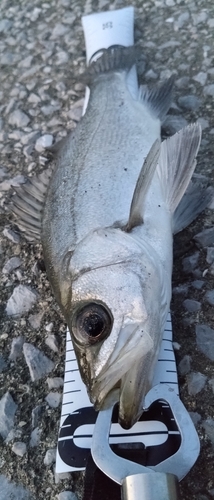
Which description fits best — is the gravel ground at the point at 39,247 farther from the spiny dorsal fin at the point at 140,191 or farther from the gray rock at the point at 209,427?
the spiny dorsal fin at the point at 140,191

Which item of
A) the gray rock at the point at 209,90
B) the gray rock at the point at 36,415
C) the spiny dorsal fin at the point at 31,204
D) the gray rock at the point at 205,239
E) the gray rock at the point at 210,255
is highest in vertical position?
the gray rock at the point at 209,90

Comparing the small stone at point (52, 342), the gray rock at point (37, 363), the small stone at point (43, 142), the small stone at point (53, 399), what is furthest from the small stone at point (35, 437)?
the small stone at point (43, 142)

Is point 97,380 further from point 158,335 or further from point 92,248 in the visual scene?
point 92,248

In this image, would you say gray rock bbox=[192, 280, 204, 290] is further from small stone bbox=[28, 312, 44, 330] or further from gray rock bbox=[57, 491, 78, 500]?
gray rock bbox=[57, 491, 78, 500]

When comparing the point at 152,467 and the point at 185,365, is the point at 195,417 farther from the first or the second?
the point at 152,467

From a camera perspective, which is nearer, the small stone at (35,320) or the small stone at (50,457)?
the small stone at (50,457)

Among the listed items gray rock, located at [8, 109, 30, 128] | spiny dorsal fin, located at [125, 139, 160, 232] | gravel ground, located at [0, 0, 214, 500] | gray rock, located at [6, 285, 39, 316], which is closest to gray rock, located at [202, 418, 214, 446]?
gravel ground, located at [0, 0, 214, 500]

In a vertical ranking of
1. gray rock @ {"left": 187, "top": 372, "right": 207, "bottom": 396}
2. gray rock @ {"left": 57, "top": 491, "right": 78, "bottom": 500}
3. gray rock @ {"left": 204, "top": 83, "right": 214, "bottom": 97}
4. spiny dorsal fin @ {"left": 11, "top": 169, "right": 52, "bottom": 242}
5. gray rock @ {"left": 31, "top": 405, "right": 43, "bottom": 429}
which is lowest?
gray rock @ {"left": 57, "top": 491, "right": 78, "bottom": 500}
